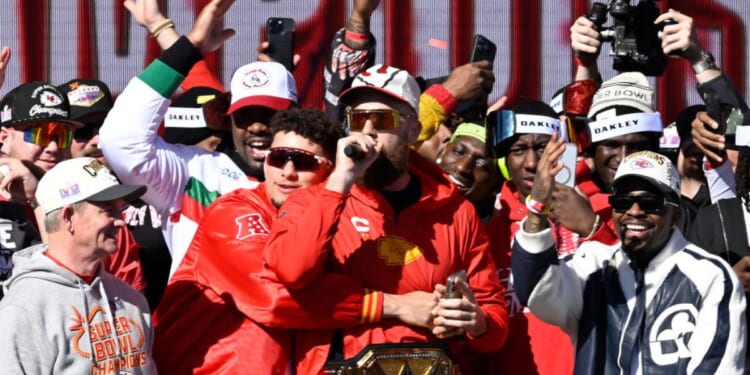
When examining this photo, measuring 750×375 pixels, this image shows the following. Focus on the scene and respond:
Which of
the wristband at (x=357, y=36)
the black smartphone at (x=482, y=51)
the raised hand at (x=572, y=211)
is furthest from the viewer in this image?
the black smartphone at (x=482, y=51)

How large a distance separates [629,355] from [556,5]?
4.44m

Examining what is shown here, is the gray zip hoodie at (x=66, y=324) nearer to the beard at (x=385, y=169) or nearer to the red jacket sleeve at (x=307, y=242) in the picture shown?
the red jacket sleeve at (x=307, y=242)

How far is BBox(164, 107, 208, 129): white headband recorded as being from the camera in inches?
300

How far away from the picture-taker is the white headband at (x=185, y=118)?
25.0ft

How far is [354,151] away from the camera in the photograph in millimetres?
5660

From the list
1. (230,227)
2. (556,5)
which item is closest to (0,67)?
(230,227)

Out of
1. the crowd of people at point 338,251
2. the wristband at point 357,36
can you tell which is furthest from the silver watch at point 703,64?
the wristband at point 357,36

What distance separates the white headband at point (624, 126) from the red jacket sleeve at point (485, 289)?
1.42 meters

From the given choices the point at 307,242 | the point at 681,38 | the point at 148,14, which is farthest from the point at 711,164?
the point at 148,14

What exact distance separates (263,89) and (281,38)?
1.17 m

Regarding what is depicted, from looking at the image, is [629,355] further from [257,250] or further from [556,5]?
[556,5]

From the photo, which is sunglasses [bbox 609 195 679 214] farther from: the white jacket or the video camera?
the white jacket

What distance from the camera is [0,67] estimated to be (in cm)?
712

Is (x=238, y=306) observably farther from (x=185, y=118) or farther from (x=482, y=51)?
(x=482, y=51)
